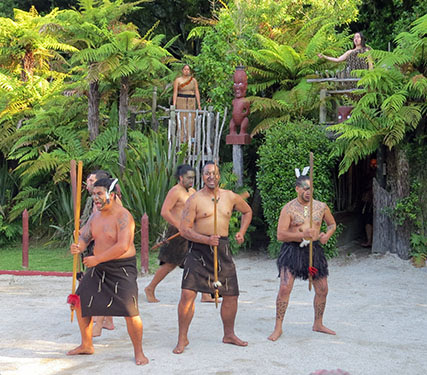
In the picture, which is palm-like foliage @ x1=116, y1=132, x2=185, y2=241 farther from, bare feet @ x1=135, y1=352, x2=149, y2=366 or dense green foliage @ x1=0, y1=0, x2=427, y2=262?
bare feet @ x1=135, y1=352, x2=149, y2=366

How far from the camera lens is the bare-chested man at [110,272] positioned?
577 cm

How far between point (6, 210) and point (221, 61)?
5.45 m

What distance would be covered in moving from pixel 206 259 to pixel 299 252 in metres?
0.97

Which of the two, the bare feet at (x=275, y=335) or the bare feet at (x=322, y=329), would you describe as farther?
the bare feet at (x=322, y=329)

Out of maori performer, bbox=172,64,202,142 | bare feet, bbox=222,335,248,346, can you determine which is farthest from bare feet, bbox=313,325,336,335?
maori performer, bbox=172,64,202,142

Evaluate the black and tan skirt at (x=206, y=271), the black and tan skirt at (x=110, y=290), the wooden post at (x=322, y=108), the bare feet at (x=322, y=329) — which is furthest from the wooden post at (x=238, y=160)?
the black and tan skirt at (x=110, y=290)

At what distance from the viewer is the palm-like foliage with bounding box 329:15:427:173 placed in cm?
1036

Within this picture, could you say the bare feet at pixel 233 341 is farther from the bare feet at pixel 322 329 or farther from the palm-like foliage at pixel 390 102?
the palm-like foliage at pixel 390 102

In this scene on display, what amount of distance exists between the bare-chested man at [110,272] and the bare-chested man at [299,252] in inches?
58.2

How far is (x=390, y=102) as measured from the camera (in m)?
10.3

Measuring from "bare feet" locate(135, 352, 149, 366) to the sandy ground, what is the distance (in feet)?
0.18

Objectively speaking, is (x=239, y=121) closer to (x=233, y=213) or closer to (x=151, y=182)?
(x=233, y=213)

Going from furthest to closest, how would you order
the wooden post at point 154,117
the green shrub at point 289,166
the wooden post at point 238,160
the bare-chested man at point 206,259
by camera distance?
the wooden post at point 154,117 → the wooden post at point 238,160 → the green shrub at point 289,166 → the bare-chested man at point 206,259

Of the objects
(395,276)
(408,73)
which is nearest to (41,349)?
(395,276)
